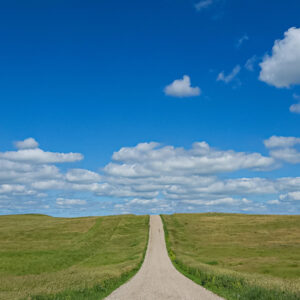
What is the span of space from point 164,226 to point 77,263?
47.6 metres

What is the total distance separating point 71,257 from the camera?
61.2 metres

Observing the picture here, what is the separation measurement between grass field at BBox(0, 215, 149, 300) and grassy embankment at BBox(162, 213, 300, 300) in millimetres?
8005

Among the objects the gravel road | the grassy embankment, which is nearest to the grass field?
the gravel road

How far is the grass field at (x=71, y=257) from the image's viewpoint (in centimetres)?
2731

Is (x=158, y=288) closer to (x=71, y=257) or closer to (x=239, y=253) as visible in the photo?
(x=71, y=257)

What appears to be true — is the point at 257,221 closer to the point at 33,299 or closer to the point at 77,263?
the point at 77,263

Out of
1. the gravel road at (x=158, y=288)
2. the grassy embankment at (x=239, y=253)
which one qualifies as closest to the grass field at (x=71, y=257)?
the gravel road at (x=158, y=288)

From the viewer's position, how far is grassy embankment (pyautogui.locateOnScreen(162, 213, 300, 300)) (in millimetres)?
25531

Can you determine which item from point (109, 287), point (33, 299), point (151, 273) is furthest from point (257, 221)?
point (33, 299)

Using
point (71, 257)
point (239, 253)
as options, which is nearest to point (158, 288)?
point (71, 257)

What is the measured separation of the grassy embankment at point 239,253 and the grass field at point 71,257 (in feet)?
26.3

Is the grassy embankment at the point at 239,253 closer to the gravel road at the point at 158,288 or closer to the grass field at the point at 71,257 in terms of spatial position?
the gravel road at the point at 158,288

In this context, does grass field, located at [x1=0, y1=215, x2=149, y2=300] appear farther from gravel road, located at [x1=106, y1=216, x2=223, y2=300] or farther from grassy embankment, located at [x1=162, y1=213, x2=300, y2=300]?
grassy embankment, located at [x1=162, y1=213, x2=300, y2=300]

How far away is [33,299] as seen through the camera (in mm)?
22203
